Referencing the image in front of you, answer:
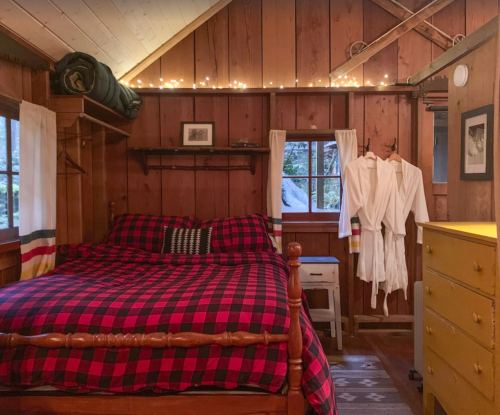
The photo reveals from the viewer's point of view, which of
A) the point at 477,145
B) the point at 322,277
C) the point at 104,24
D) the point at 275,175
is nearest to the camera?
the point at 477,145

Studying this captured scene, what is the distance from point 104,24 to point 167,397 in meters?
2.39

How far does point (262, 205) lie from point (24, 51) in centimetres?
204

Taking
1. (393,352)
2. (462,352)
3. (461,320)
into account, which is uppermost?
(461,320)

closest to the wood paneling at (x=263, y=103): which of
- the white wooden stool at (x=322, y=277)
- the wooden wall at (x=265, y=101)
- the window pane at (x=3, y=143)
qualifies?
the wooden wall at (x=265, y=101)

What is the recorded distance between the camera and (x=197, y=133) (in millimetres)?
3361

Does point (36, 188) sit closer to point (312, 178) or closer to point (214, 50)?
point (214, 50)

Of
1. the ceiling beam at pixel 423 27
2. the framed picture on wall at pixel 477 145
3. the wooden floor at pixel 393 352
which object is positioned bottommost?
the wooden floor at pixel 393 352

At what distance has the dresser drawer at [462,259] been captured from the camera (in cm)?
140

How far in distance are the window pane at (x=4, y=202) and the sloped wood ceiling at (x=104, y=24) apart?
88 cm

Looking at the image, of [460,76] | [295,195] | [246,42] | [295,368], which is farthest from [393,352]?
[246,42]

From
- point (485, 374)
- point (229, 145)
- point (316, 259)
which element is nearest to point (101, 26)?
point (229, 145)

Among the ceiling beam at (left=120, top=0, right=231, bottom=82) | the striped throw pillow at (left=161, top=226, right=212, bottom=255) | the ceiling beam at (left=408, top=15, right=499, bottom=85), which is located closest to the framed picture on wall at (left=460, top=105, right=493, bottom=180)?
the ceiling beam at (left=408, top=15, right=499, bottom=85)

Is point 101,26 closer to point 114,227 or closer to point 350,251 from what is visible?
point 114,227

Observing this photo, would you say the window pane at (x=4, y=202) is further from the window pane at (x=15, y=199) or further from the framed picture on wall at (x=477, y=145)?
the framed picture on wall at (x=477, y=145)
